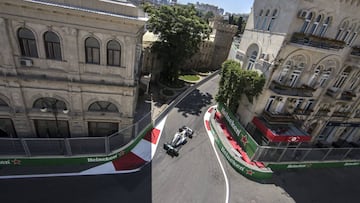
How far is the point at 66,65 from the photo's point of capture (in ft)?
47.6

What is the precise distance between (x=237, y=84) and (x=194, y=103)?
482 inches

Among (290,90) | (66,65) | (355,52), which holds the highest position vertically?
(355,52)

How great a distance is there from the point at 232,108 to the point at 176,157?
10.5 m

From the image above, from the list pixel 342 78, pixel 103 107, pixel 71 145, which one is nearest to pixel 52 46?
pixel 103 107

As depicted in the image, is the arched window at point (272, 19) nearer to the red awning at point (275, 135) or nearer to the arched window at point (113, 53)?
the red awning at point (275, 135)

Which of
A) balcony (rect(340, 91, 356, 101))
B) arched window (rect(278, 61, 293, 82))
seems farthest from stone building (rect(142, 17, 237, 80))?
balcony (rect(340, 91, 356, 101))

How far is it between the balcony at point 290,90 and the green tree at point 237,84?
1.39 metres

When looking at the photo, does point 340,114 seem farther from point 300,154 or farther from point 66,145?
point 66,145

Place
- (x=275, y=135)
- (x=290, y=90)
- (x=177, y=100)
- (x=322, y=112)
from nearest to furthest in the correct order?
(x=275, y=135)
(x=290, y=90)
(x=322, y=112)
(x=177, y=100)

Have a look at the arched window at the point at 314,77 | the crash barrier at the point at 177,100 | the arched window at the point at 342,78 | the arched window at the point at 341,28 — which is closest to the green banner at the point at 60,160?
the crash barrier at the point at 177,100

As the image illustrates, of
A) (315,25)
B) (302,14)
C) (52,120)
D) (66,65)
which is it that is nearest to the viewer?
(66,65)

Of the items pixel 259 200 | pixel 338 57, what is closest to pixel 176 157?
pixel 259 200

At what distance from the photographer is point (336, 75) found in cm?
2066

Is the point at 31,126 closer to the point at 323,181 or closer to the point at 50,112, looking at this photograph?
the point at 50,112
